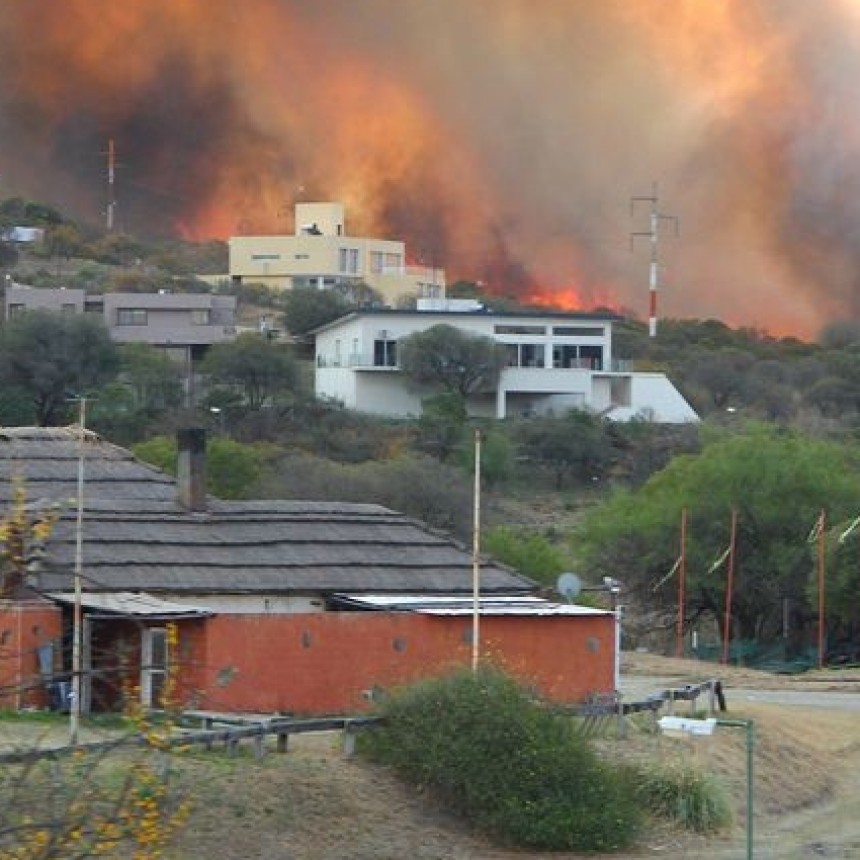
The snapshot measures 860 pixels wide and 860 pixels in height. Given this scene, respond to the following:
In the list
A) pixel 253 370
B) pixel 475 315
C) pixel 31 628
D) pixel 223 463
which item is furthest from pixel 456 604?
pixel 475 315

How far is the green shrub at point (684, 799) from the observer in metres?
29.8

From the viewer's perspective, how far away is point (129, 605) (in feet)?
109

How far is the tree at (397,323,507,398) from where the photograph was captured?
9025 cm

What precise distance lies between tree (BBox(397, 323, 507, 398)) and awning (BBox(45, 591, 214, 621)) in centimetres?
5531

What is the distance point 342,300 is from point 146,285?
926 cm

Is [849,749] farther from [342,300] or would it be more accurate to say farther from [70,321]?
[342,300]

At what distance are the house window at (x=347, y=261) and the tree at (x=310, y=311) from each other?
58.3 ft

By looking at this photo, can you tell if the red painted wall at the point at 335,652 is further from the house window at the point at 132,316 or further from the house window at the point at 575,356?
the house window at the point at 132,316

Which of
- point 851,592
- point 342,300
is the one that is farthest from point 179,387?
point 851,592

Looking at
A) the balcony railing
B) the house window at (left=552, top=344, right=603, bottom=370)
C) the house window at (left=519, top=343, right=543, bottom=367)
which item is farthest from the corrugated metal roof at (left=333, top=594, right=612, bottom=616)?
the house window at (left=552, top=344, right=603, bottom=370)

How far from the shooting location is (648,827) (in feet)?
96.5

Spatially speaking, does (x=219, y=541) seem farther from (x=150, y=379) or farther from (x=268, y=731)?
(x=150, y=379)

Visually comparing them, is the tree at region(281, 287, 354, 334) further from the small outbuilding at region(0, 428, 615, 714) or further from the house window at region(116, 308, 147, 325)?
the small outbuilding at region(0, 428, 615, 714)

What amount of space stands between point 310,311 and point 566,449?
2741 centimetres
